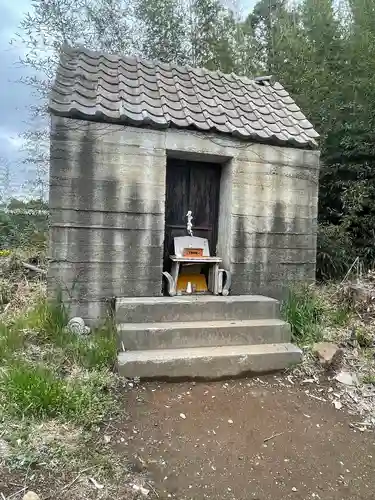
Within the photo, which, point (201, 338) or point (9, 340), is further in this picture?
point (201, 338)

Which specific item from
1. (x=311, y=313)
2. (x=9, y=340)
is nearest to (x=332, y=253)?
(x=311, y=313)

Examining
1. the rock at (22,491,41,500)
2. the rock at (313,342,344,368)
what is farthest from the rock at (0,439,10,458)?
the rock at (313,342,344,368)

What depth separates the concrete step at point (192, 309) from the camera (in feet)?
11.7

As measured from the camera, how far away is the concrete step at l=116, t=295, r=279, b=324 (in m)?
3.57

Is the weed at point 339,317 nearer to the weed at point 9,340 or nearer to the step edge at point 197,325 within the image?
the step edge at point 197,325

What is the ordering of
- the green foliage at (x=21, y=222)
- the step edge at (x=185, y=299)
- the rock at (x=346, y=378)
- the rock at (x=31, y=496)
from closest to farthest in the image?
the rock at (x=31, y=496) < the rock at (x=346, y=378) < the step edge at (x=185, y=299) < the green foliage at (x=21, y=222)

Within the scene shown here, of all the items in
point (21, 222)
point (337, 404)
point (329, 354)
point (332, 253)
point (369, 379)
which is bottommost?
point (337, 404)

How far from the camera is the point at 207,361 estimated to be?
323 cm

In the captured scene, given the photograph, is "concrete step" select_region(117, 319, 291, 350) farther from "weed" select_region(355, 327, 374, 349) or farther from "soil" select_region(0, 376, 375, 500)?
"weed" select_region(355, 327, 374, 349)

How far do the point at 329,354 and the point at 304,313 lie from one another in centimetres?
63

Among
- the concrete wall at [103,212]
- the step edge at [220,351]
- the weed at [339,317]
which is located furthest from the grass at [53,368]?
the weed at [339,317]

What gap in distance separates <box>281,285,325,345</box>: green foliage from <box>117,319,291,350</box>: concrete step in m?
0.25

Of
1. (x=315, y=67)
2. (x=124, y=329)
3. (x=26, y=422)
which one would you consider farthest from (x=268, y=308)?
(x=315, y=67)

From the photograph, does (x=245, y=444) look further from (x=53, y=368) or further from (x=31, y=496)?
(x=53, y=368)
